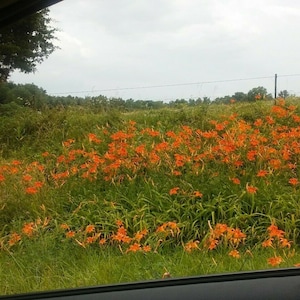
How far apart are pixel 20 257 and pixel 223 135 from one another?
3.01 feet

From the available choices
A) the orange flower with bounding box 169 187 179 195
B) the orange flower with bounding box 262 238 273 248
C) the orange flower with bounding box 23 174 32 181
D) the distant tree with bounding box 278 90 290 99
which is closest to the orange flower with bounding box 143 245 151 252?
the orange flower with bounding box 169 187 179 195

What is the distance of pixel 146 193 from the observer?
6.24 ft

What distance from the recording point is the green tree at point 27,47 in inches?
71.2

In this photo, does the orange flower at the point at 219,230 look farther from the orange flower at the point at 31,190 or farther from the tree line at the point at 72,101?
the orange flower at the point at 31,190

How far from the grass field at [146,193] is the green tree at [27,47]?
26 centimetres

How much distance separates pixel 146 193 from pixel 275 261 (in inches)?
22.0

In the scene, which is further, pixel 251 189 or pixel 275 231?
pixel 251 189

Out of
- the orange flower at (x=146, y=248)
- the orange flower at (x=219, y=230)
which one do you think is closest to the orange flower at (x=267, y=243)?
the orange flower at (x=219, y=230)

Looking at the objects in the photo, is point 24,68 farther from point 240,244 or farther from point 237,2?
point 240,244

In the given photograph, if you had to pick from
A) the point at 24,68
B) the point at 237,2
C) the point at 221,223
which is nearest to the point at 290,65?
the point at 237,2

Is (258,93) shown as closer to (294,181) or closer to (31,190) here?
(294,181)

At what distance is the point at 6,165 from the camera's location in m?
2.15

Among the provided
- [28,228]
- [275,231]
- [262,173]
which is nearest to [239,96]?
[262,173]

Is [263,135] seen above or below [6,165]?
above
